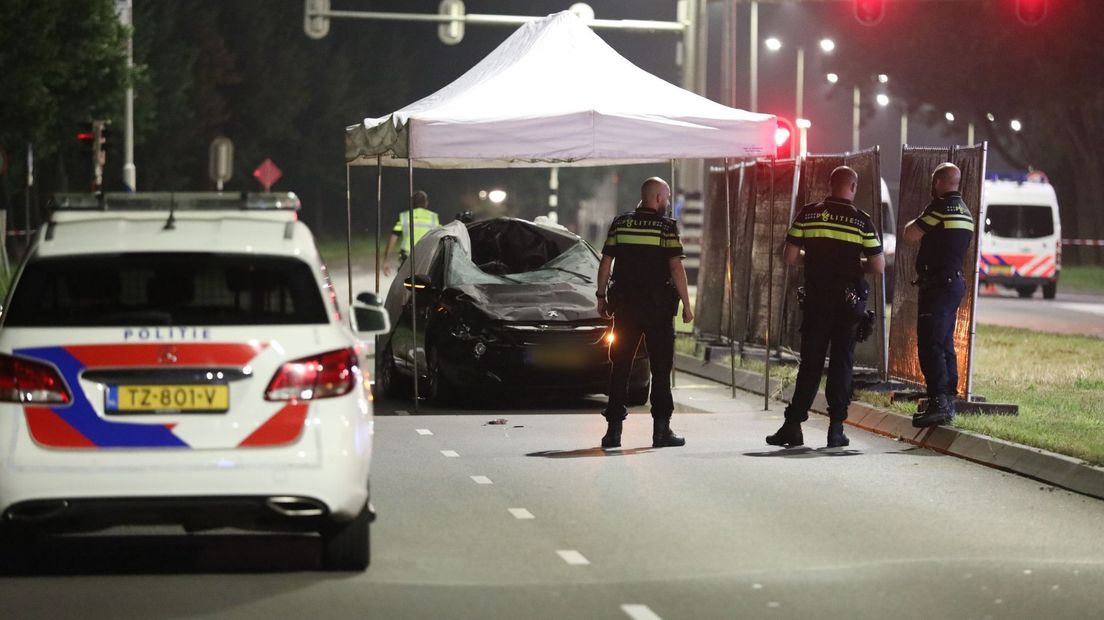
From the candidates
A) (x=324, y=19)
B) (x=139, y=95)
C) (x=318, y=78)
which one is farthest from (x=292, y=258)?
(x=318, y=78)

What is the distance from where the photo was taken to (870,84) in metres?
50.8

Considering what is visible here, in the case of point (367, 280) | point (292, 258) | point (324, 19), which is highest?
point (324, 19)

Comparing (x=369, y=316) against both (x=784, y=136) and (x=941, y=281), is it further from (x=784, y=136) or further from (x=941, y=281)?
(x=784, y=136)

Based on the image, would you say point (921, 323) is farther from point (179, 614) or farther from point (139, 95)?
point (139, 95)

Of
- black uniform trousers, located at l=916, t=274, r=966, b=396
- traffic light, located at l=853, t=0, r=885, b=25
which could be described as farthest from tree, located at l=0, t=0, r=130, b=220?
black uniform trousers, located at l=916, t=274, r=966, b=396

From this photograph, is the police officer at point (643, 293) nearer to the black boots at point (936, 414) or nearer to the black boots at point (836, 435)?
the black boots at point (836, 435)

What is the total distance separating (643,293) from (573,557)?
14.6ft

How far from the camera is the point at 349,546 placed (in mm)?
8258

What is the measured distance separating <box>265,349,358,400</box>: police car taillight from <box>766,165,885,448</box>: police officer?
18.3 ft

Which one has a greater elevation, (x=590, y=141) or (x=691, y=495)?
(x=590, y=141)

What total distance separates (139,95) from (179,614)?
184 ft

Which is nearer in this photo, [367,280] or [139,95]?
[367,280]

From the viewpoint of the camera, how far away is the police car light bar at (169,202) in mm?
8602

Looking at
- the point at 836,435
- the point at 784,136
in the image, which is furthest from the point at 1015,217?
the point at 836,435
